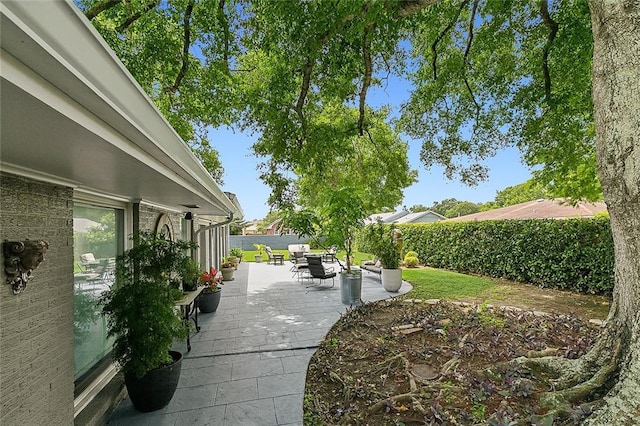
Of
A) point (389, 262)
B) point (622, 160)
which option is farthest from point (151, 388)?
point (389, 262)

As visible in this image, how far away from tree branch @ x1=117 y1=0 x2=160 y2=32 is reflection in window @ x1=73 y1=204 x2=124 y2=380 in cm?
430

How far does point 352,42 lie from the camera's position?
530cm

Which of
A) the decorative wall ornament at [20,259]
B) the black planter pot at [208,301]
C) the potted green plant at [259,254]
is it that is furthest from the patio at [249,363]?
the potted green plant at [259,254]

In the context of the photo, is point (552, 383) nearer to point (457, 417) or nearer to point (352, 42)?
point (457, 417)

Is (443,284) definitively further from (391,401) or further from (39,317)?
(39,317)

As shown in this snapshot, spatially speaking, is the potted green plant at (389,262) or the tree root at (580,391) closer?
the tree root at (580,391)

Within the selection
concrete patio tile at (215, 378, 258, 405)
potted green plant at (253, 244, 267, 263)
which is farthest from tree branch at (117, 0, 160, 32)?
potted green plant at (253, 244, 267, 263)

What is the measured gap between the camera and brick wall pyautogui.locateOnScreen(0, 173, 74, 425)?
1961 mm

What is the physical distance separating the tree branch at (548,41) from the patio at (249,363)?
616cm

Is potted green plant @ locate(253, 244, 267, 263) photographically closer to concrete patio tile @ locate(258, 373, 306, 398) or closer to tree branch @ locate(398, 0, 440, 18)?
concrete patio tile @ locate(258, 373, 306, 398)

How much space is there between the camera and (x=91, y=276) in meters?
3.53

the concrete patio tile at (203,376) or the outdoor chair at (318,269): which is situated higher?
the outdoor chair at (318,269)

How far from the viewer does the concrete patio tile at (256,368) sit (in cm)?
415

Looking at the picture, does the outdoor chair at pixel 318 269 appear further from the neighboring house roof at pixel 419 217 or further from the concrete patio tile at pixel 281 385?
the neighboring house roof at pixel 419 217
